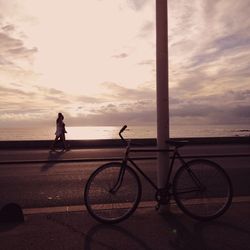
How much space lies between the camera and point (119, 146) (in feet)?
83.8

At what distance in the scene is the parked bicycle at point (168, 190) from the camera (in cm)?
656

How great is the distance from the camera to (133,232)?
235 inches

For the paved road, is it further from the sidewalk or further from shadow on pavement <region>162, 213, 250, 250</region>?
shadow on pavement <region>162, 213, 250, 250</region>

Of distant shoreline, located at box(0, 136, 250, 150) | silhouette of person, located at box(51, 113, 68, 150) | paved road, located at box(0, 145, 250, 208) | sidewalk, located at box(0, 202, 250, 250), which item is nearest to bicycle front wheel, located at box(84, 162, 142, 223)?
sidewalk, located at box(0, 202, 250, 250)

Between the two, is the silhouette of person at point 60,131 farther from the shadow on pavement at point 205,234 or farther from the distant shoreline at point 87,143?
the shadow on pavement at point 205,234

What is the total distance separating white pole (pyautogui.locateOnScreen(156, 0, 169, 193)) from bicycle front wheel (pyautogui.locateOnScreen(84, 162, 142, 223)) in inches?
22.0

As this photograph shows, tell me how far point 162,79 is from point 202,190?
1.61 metres

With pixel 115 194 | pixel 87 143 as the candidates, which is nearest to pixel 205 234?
pixel 115 194

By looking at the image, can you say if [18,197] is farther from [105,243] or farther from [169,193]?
[105,243]

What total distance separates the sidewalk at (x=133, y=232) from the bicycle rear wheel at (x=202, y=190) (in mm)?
155

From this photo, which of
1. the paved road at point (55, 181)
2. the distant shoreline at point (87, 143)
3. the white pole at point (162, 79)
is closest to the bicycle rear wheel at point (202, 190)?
the white pole at point (162, 79)

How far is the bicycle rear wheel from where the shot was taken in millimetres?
6648

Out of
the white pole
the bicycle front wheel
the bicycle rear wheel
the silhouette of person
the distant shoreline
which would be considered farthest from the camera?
the distant shoreline

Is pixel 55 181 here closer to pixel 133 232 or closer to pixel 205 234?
pixel 133 232
